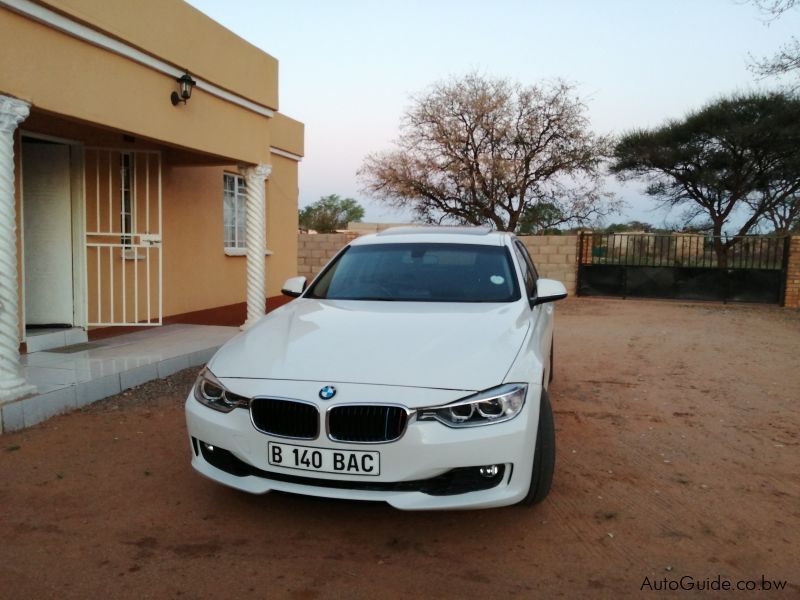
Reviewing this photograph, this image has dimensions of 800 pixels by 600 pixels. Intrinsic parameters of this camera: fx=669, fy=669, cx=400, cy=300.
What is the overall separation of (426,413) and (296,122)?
12418 millimetres

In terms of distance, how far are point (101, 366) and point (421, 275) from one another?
341cm

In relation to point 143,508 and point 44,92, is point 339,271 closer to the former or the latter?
point 143,508

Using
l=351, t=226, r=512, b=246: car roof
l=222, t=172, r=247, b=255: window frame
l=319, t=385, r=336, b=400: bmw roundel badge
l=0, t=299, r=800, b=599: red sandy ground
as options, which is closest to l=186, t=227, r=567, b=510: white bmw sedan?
l=319, t=385, r=336, b=400: bmw roundel badge

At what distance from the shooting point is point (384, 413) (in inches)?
120

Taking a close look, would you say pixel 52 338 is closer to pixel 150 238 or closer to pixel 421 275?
pixel 150 238

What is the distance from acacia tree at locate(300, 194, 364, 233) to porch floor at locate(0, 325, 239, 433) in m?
36.0

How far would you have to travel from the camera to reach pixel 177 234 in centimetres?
1032

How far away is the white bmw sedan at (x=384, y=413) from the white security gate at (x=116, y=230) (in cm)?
507

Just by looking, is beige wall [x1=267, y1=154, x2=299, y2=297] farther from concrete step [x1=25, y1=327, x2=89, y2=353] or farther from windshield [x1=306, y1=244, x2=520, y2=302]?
windshield [x1=306, y1=244, x2=520, y2=302]

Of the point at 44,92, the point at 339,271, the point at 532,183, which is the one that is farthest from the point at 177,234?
the point at 532,183

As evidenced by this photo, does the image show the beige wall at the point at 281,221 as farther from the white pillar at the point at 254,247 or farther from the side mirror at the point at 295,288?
the side mirror at the point at 295,288

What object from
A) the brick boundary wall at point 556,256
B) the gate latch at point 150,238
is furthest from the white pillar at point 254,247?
the brick boundary wall at point 556,256

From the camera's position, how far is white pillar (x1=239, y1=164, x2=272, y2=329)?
9.09 meters

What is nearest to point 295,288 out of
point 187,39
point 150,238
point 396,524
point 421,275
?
point 421,275
